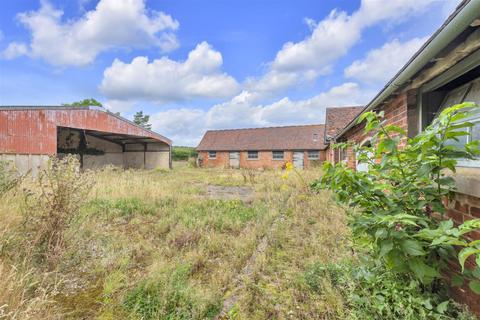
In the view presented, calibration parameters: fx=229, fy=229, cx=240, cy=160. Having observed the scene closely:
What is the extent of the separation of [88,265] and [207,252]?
1.60 m

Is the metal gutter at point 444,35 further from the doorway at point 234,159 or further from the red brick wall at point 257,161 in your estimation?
the doorway at point 234,159

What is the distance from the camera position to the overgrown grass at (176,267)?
214cm

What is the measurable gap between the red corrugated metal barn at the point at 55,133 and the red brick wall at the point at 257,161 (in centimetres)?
739

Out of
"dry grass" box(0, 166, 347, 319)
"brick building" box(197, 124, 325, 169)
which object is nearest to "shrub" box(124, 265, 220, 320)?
"dry grass" box(0, 166, 347, 319)

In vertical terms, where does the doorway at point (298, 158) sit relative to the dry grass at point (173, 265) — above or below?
above

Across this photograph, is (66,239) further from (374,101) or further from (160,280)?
(374,101)

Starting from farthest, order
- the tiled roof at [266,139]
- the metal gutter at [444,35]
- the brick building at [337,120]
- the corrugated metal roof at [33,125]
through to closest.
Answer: the tiled roof at [266,139] → the brick building at [337,120] → the corrugated metal roof at [33,125] → the metal gutter at [444,35]

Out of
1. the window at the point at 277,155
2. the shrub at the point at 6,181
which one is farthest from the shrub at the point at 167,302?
the window at the point at 277,155

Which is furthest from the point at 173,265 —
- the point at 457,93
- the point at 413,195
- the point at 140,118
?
the point at 140,118

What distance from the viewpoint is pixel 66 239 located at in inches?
109

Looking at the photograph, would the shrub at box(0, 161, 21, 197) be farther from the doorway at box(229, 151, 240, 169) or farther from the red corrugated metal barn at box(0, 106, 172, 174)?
the doorway at box(229, 151, 240, 169)

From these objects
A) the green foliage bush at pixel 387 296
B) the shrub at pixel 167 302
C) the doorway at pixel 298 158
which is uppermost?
the doorway at pixel 298 158

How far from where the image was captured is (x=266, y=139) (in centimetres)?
2547

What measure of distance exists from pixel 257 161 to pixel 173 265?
22.0 metres
